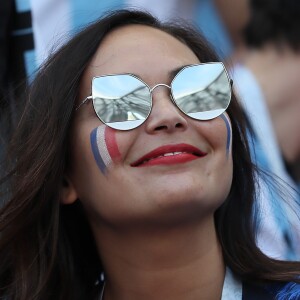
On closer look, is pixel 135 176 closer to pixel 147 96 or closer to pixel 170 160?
pixel 170 160

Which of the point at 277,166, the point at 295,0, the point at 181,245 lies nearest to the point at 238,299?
the point at 181,245

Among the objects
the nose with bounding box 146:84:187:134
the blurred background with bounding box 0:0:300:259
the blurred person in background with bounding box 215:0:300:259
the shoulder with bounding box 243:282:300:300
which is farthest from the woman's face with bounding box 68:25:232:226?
the blurred person in background with bounding box 215:0:300:259

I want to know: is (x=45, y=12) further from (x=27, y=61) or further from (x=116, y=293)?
(x=116, y=293)

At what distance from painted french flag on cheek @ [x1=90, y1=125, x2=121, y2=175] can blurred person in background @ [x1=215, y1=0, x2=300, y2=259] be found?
1.26m

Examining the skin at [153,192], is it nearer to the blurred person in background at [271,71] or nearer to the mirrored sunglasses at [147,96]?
the mirrored sunglasses at [147,96]

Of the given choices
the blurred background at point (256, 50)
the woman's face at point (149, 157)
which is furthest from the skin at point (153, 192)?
the blurred background at point (256, 50)

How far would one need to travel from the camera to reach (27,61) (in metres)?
2.82

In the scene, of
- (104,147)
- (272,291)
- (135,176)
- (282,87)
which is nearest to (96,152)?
(104,147)

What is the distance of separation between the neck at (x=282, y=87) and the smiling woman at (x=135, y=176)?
90cm

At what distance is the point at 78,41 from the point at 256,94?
1.23 m

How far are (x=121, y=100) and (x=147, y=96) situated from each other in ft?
0.25

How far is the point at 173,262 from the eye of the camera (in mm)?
1886

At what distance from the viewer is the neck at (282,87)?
10.0ft

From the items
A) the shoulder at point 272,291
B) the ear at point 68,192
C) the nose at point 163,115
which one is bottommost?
the shoulder at point 272,291
